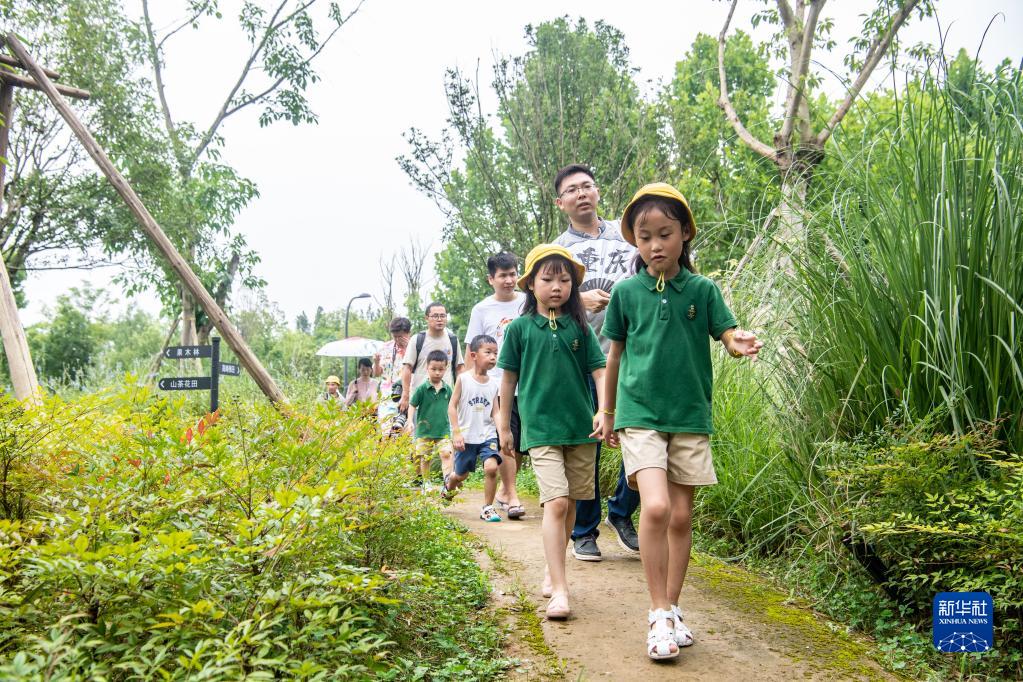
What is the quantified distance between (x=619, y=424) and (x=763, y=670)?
0.99 metres

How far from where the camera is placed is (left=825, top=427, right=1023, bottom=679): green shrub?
270cm

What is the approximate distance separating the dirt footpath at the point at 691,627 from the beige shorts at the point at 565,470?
0.45m

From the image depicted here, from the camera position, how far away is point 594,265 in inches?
185

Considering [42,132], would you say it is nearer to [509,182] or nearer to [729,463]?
[509,182]

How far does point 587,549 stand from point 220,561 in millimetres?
2485

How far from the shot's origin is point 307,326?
269ft

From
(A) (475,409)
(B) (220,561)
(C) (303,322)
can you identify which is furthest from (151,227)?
(C) (303,322)

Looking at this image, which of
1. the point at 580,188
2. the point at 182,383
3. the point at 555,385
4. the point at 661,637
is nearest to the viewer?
the point at 661,637

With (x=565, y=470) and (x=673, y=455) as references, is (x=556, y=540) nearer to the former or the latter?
(x=565, y=470)

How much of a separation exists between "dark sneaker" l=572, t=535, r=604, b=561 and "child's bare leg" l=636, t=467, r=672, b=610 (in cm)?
129

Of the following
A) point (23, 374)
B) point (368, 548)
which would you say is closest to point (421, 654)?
point (368, 548)

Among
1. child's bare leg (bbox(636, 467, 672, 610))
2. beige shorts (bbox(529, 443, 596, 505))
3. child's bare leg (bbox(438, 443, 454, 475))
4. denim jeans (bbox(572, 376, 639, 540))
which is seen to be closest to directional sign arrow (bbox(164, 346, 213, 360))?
child's bare leg (bbox(438, 443, 454, 475))

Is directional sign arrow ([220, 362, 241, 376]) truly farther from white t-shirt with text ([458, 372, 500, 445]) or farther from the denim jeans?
the denim jeans

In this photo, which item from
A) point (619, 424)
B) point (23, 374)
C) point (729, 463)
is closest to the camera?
point (619, 424)
